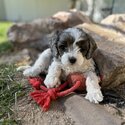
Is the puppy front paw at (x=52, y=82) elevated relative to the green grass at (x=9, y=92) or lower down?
elevated

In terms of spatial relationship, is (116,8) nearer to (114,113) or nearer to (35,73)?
(35,73)

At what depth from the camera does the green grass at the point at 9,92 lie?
363 centimetres

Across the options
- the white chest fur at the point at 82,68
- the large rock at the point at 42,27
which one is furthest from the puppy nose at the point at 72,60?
the large rock at the point at 42,27

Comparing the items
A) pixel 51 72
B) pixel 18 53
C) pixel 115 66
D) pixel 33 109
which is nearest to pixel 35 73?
pixel 51 72

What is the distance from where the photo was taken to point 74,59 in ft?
12.1

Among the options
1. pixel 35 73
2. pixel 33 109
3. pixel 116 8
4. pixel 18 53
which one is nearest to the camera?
pixel 33 109

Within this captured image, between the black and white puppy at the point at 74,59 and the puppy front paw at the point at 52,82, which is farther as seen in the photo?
the puppy front paw at the point at 52,82

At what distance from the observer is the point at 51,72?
4.03 m

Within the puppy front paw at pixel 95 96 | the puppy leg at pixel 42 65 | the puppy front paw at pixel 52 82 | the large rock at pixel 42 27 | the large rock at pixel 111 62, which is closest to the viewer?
the puppy front paw at pixel 95 96

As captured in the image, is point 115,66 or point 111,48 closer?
point 115,66

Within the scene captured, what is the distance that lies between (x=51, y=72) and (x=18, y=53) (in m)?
3.99

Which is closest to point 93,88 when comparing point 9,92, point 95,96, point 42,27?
point 95,96

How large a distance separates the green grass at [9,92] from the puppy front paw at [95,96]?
896mm

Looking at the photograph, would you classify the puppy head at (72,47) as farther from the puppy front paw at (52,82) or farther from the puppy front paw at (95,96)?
the puppy front paw at (95,96)
